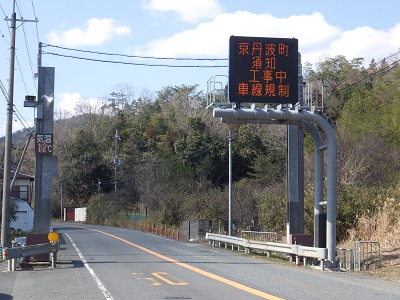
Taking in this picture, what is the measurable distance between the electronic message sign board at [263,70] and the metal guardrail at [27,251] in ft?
26.6

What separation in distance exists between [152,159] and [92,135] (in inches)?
745

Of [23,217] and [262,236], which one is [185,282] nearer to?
[262,236]

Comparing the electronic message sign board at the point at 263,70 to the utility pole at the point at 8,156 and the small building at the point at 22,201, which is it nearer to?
the utility pole at the point at 8,156

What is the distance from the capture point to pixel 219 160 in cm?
6469

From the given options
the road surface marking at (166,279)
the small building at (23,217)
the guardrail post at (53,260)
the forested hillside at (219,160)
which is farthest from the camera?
the small building at (23,217)

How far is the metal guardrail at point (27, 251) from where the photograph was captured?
18953 millimetres

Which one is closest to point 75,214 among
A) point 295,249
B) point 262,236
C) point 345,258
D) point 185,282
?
A: point 262,236

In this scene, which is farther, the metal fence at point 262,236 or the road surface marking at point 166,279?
the metal fence at point 262,236

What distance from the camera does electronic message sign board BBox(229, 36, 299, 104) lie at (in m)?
19.0

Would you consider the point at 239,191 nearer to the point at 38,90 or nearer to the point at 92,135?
the point at 38,90

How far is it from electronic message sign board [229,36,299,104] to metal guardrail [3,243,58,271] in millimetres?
8100

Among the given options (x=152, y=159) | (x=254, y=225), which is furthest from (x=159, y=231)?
(x=152, y=159)

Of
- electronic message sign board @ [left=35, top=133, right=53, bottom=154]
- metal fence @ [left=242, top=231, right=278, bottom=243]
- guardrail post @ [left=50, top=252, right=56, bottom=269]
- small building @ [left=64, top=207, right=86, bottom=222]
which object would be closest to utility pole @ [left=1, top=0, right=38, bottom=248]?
electronic message sign board @ [left=35, top=133, right=53, bottom=154]

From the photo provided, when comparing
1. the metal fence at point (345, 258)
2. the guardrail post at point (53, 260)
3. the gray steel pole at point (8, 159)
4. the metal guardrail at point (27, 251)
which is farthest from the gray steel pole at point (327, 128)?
the gray steel pole at point (8, 159)
